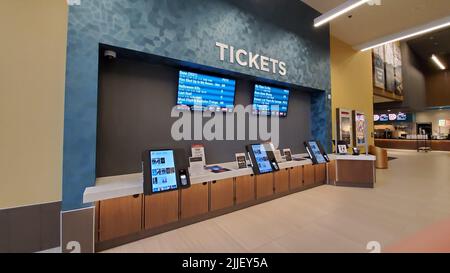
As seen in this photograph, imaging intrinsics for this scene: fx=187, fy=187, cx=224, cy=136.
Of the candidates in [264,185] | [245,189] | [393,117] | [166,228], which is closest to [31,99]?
[166,228]

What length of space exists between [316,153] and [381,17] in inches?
173

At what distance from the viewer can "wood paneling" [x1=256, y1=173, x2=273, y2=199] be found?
11.8 feet

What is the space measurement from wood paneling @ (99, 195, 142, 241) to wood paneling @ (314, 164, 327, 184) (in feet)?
13.5

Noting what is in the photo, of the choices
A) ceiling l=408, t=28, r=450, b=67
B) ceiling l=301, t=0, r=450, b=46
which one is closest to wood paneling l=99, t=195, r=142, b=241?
ceiling l=301, t=0, r=450, b=46

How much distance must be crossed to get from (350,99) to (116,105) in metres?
6.77

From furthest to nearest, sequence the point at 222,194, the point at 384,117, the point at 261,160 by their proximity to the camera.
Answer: the point at 384,117, the point at 261,160, the point at 222,194

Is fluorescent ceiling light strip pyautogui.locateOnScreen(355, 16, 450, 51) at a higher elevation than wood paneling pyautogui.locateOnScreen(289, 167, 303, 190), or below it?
higher

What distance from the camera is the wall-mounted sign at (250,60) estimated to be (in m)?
3.34

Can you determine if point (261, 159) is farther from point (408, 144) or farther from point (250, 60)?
point (408, 144)

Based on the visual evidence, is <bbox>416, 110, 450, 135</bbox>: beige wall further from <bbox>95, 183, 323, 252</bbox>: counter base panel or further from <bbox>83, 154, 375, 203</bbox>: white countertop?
<bbox>83, 154, 375, 203</bbox>: white countertop

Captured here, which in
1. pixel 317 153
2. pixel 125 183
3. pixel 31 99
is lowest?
pixel 125 183

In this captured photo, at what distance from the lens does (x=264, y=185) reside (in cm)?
368

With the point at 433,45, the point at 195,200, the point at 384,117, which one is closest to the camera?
the point at 195,200
